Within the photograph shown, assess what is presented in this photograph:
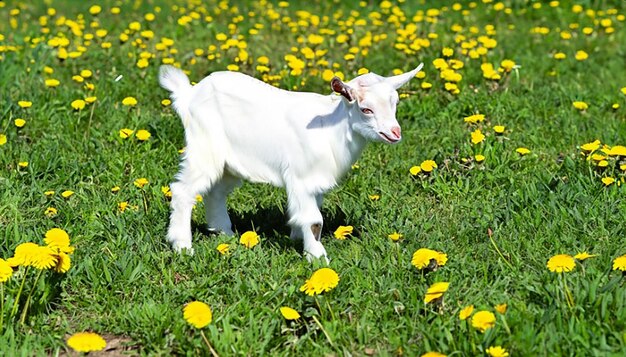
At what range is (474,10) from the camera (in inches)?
384

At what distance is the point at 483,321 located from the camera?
346 cm

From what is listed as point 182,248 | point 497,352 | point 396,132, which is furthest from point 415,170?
point 497,352

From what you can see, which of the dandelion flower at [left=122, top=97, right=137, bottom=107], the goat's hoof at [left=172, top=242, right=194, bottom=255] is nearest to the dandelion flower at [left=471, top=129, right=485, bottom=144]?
the goat's hoof at [left=172, top=242, right=194, bottom=255]

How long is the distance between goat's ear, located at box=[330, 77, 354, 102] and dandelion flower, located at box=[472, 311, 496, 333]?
3.79ft

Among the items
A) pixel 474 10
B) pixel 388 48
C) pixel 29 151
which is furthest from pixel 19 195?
pixel 474 10

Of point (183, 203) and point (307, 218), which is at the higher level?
point (307, 218)

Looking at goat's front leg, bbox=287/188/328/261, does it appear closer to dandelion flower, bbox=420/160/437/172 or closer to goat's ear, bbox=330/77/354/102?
goat's ear, bbox=330/77/354/102

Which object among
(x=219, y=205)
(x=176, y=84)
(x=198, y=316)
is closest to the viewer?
(x=198, y=316)

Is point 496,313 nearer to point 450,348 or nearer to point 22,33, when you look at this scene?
point 450,348

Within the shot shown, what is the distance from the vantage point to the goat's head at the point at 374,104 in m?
3.98

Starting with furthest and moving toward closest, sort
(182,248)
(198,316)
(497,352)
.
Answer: (182,248) → (198,316) → (497,352)

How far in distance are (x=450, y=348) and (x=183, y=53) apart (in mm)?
5295

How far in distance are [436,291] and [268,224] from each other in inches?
65.2

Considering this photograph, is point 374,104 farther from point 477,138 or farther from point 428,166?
point 477,138
